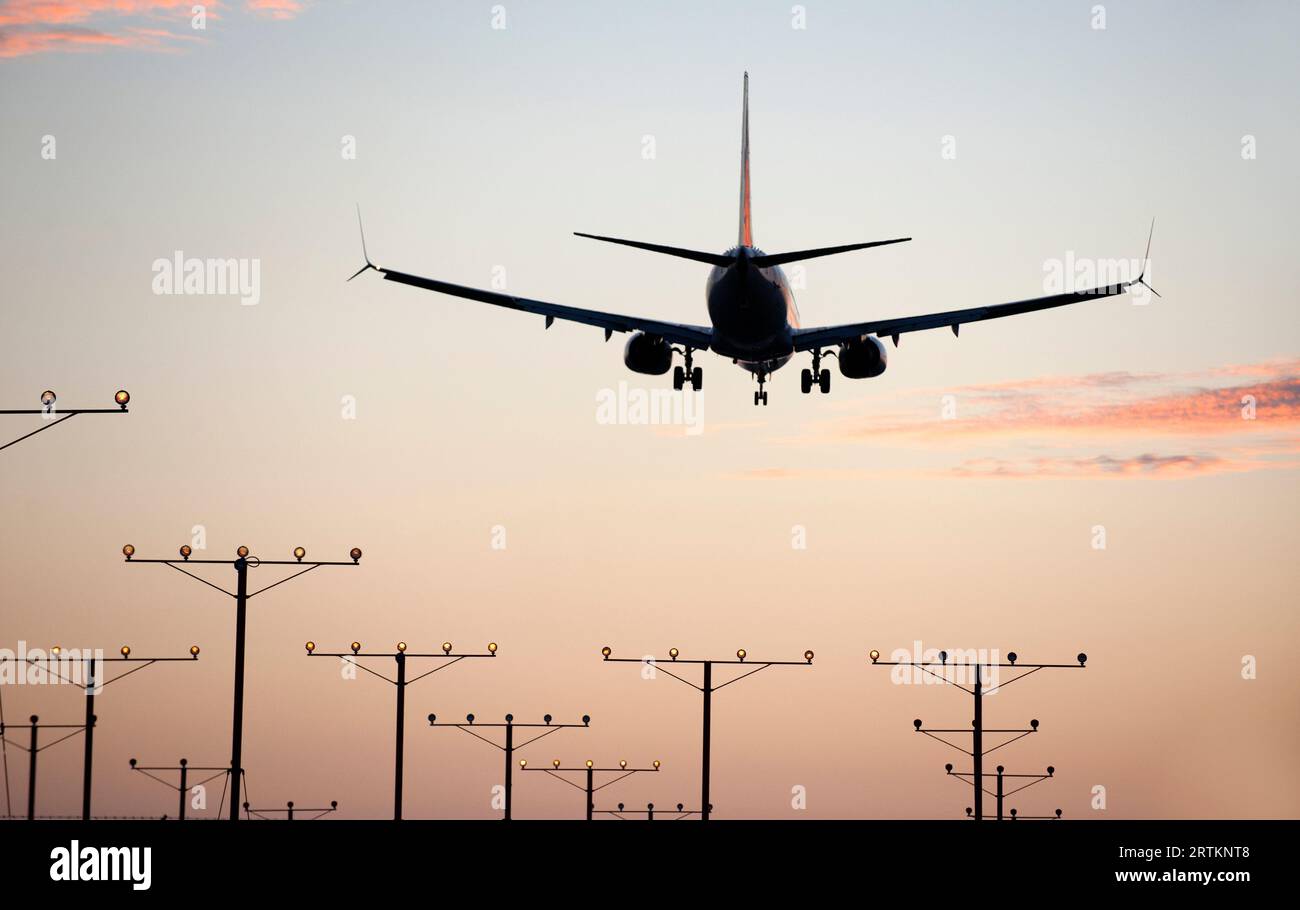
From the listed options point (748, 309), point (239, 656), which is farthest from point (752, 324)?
point (239, 656)

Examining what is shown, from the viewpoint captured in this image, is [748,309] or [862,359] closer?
[748,309]

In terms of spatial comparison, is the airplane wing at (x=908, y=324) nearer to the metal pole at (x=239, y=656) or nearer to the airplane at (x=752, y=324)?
the airplane at (x=752, y=324)

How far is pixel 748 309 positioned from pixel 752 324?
29.1 inches

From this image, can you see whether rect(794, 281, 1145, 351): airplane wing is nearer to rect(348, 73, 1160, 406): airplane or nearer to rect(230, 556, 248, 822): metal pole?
rect(348, 73, 1160, 406): airplane

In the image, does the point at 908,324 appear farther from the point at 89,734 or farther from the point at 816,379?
the point at 89,734

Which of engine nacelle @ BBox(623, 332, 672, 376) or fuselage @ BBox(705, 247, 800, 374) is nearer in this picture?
fuselage @ BBox(705, 247, 800, 374)

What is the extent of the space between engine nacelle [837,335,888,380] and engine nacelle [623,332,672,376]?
6.26m

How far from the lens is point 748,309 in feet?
218

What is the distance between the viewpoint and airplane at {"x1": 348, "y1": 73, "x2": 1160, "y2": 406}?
6619 cm

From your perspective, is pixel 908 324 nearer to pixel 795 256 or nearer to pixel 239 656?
pixel 795 256

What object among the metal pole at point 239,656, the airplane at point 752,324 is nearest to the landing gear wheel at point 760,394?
the airplane at point 752,324

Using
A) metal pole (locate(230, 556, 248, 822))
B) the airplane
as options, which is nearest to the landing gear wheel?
the airplane
